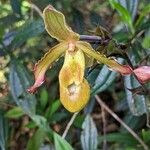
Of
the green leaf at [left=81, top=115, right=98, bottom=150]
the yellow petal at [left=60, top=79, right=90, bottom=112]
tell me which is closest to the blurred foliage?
the green leaf at [left=81, top=115, right=98, bottom=150]

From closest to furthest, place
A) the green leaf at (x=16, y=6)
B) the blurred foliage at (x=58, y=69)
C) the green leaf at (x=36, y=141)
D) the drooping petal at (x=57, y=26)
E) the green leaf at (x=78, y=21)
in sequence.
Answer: the drooping petal at (x=57, y=26), the blurred foliage at (x=58, y=69), the green leaf at (x=16, y=6), the green leaf at (x=36, y=141), the green leaf at (x=78, y=21)

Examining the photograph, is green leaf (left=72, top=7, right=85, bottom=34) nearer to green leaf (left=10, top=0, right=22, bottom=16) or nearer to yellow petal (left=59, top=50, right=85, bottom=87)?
green leaf (left=10, top=0, right=22, bottom=16)

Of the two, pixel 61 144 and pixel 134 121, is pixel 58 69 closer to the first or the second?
pixel 61 144

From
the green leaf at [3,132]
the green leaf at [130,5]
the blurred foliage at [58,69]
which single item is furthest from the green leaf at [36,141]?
the green leaf at [130,5]

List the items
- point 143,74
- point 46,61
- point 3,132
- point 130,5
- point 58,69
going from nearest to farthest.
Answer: point 143,74, point 46,61, point 130,5, point 58,69, point 3,132

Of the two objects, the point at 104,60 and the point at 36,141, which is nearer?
the point at 104,60

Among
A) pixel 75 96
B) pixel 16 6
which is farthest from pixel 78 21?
pixel 75 96

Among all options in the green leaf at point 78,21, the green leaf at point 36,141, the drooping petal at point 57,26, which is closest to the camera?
the drooping petal at point 57,26

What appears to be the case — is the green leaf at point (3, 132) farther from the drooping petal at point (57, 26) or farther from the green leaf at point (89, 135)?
the drooping petal at point (57, 26)
